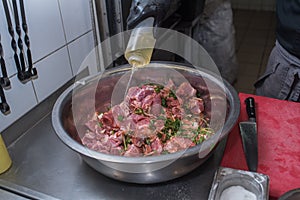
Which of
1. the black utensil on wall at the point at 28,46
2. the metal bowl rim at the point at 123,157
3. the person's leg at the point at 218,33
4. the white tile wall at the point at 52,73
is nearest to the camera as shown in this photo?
the metal bowl rim at the point at 123,157

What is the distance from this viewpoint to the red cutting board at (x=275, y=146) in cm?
71

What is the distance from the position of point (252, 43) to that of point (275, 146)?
245 centimetres

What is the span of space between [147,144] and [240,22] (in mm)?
3146

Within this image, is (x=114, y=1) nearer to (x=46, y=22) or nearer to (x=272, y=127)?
(x=46, y=22)

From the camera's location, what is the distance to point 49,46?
3.08 feet

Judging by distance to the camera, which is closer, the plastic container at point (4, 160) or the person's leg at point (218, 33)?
the plastic container at point (4, 160)

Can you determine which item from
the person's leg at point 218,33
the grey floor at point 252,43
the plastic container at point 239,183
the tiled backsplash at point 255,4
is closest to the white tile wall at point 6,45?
the plastic container at point 239,183

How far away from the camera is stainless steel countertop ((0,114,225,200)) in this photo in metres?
0.68

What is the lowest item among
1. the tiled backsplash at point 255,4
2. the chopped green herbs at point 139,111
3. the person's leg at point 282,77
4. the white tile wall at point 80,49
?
the tiled backsplash at point 255,4

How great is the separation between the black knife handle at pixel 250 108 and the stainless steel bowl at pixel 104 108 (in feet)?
0.32

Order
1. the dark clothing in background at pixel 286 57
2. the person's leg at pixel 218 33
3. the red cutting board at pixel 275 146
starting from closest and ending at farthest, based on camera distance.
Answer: the red cutting board at pixel 275 146 < the dark clothing in background at pixel 286 57 < the person's leg at pixel 218 33

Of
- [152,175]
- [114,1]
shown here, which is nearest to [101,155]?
[152,175]

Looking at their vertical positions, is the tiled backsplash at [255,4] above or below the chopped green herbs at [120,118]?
below

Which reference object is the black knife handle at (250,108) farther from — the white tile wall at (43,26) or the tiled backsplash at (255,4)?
the tiled backsplash at (255,4)
